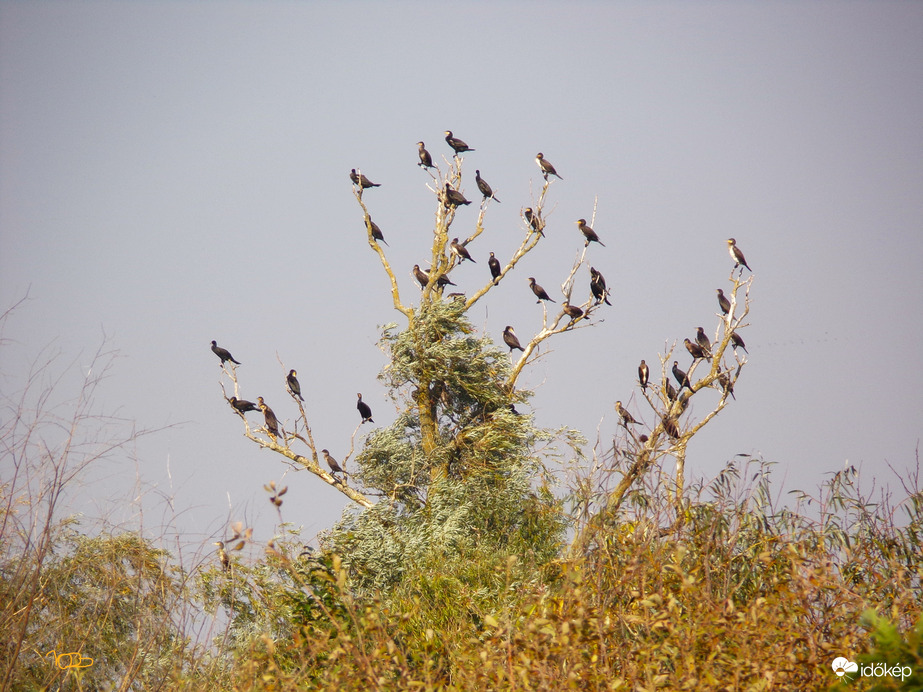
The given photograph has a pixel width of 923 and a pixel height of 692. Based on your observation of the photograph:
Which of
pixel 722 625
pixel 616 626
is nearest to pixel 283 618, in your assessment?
pixel 616 626

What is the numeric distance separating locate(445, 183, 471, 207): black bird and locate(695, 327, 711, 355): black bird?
4.41 meters

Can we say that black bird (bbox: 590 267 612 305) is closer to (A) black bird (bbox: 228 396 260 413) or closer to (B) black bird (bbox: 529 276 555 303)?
(B) black bird (bbox: 529 276 555 303)

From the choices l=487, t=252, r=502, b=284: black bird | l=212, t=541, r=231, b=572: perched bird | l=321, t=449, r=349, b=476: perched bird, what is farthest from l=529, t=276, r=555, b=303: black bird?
l=212, t=541, r=231, b=572: perched bird

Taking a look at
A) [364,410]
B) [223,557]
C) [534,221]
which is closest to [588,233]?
[534,221]

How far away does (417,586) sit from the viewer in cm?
970

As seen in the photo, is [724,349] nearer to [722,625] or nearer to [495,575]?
[495,575]

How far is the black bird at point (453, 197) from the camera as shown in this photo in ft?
49.1

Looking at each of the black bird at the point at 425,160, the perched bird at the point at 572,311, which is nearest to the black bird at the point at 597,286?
the perched bird at the point at 572,311

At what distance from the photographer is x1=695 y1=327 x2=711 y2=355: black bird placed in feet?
45.1

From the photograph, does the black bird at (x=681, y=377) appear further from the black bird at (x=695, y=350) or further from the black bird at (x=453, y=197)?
the black bird at (x=453, y=197)

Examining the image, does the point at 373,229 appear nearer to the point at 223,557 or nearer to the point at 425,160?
the point at 425,160

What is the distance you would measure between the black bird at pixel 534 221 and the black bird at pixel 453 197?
99 centimetres

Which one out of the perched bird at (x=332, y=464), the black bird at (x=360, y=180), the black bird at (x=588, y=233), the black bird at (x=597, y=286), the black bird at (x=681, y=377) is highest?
the black bird at (x=360, y=180)

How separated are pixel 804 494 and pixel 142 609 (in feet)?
18.5
